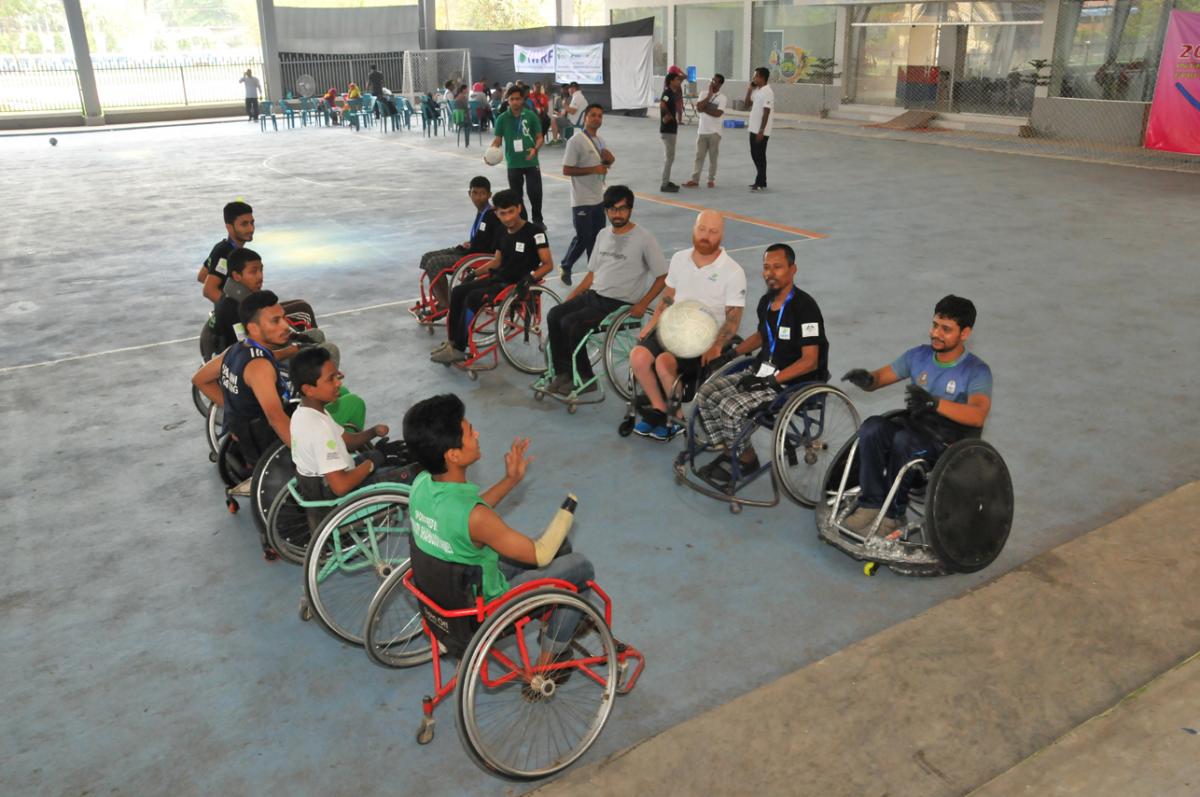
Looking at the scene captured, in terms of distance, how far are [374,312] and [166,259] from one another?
11.4 feet

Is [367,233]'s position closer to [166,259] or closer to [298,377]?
[166,259]

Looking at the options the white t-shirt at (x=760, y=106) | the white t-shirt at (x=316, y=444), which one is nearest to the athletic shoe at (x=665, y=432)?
the white t-shirt at (x=316, y=444)

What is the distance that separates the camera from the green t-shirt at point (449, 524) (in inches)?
112

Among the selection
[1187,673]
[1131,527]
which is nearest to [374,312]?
[1131,527]

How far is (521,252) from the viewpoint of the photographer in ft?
20.8

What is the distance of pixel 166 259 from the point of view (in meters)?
9.82

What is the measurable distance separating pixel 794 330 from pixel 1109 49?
53.0 feet

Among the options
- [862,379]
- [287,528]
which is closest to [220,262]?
[287,528]

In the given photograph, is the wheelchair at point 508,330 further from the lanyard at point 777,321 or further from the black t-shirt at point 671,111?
the black t-shirt at point 671,111

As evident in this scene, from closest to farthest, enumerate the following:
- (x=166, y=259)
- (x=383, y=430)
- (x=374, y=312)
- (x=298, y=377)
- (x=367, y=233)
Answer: (x=298, y=377) → (x=383, y=430) → (x=374, y=312) → (x=166, y=259) → (x=367, y=233)

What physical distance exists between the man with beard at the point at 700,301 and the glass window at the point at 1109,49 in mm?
15172

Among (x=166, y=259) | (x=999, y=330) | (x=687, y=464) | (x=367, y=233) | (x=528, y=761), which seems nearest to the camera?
(x=528, y=761)

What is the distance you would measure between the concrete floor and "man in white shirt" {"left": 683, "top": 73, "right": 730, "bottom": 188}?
70.8 inches

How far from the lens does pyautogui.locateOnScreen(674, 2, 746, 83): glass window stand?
24938 mm
